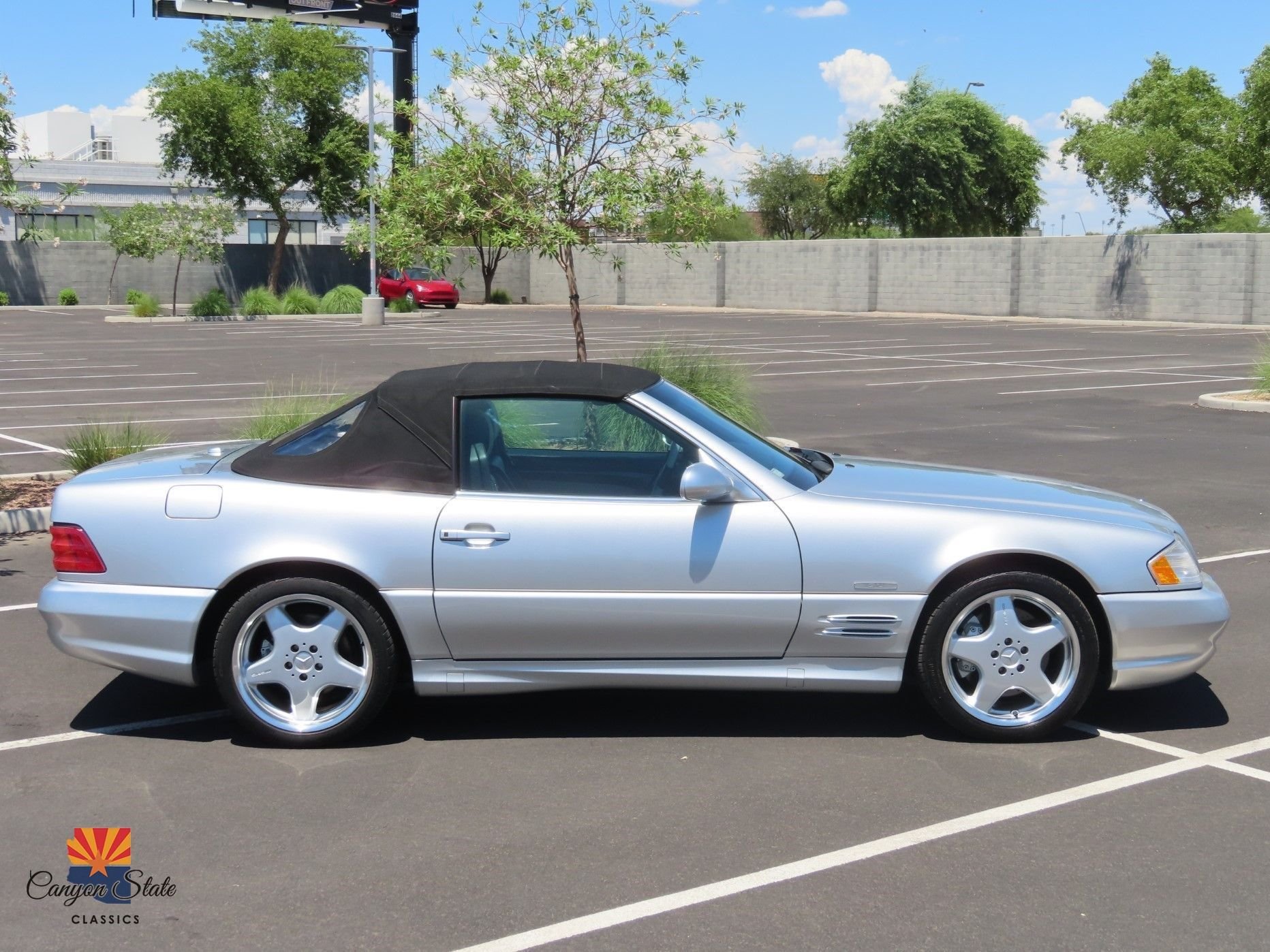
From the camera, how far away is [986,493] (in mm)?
5656

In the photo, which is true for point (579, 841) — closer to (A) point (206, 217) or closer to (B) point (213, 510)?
(B) point (213, 510)

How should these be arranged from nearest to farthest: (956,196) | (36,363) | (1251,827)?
(1251,827), (36,363), (956,196)

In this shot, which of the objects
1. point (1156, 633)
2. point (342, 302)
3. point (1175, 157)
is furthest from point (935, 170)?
point (1156, 633)

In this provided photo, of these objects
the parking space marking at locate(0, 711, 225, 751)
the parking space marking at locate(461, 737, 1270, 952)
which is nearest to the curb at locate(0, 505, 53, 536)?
the parking space marking at locate(0, 711, 225, 751)

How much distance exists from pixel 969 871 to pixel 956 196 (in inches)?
2296

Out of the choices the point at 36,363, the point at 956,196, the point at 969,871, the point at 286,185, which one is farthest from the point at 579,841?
the point at 956,196

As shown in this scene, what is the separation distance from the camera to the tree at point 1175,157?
43.8 meters

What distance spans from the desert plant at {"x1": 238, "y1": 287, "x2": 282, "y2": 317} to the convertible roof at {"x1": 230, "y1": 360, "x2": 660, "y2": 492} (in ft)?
131

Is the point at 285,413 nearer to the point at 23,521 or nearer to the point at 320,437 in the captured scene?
the point at 23,521

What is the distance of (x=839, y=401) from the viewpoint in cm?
1870

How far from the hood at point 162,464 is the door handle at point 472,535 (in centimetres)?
111

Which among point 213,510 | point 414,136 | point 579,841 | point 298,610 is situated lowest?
point 579,841

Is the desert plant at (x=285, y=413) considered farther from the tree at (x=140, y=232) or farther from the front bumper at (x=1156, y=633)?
the tree at (x=140, y=232)

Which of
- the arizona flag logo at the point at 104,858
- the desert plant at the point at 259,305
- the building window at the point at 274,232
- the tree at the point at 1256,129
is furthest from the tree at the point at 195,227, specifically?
the arizona flag logo at the point at 104,858
